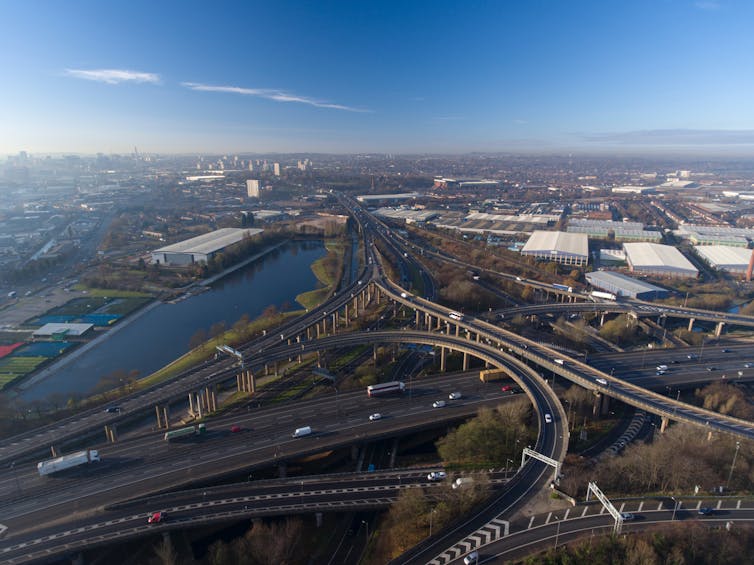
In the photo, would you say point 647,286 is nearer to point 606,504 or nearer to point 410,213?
point 606,504

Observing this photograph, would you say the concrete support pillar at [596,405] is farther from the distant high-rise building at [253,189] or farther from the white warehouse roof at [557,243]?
the distant high-rise building at [253,189]

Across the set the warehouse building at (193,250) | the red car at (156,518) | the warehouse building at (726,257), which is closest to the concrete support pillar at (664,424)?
the red car at (156,518)

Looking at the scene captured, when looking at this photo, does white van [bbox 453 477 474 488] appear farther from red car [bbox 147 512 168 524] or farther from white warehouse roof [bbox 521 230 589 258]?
white warehouse roof [bbox 521 230 589 258]

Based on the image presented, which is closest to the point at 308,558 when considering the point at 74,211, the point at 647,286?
the point at 647,286

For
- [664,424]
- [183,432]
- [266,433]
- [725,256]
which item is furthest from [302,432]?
[725,256]

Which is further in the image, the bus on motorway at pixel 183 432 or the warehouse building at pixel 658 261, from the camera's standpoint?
the warehouse building at pixel 658 261

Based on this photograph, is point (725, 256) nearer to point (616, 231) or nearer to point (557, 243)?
point (616, 231)
